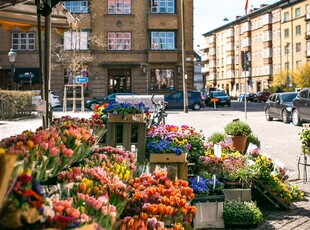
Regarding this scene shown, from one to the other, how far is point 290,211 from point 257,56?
315ft

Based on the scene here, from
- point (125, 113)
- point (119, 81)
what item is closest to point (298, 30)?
point (119, 81)

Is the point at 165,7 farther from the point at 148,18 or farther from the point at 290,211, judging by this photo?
the point at 290,211

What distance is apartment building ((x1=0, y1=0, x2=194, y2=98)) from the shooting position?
46094 millimetres

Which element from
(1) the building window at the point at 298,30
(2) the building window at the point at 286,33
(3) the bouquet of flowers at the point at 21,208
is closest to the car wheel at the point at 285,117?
(3) the bouquet of flowers at the point at 21,208

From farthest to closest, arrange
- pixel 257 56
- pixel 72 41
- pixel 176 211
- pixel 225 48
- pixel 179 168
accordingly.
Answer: pixel 225 48
pixel 257 56
pixel 72 41
pixel 179 168
pixel 176 211

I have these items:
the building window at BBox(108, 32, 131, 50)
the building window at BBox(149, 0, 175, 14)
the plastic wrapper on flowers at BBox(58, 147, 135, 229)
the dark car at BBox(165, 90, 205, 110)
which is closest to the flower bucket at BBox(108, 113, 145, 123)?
the plastic wrapper on flowers at BBox(58, 147, 135, 229)

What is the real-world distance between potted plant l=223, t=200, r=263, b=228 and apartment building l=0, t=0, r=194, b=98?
1587 inches

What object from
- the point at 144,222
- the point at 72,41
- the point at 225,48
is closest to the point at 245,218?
the point at 144,222

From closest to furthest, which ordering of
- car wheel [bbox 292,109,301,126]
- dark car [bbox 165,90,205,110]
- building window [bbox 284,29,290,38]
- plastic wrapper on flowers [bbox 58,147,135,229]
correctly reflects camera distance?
plastic wrapper on flowers [bbox 58,147,135,229]
car wheel [bbox 292,109,301,126]
dark car [bbox 165,90,205,110]
building window [bbox 284,29,290,38]

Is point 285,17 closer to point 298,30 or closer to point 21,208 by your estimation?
point 298,30

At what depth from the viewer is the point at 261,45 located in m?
97.9

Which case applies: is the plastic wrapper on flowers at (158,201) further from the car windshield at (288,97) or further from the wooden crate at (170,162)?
the car windshield at (288,97)

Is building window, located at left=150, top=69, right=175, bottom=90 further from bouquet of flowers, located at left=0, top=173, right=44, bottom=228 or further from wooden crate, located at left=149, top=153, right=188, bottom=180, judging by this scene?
bouquet of flowers, located at left=0, top=173, right=44, bottom=228

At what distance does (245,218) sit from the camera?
6273mm
